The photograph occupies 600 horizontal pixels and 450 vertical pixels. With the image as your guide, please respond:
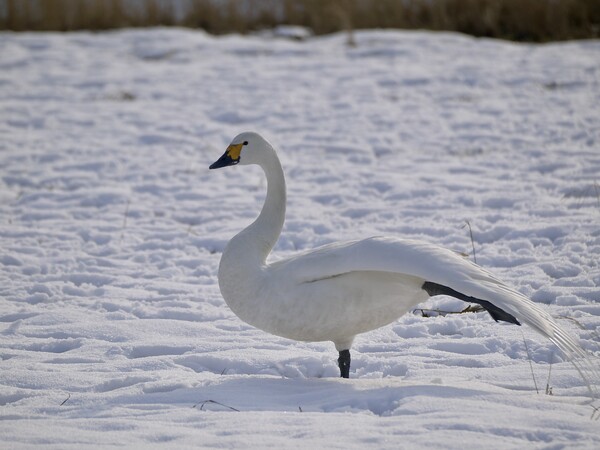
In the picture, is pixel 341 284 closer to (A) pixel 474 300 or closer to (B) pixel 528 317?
(A) pixel 474 300

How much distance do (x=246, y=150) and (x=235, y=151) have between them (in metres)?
0.07

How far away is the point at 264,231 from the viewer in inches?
185

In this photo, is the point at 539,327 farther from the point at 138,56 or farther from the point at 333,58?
the point at 138,56

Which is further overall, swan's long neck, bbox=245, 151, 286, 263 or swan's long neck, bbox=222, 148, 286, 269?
swan's long neck, bbox=245, 151, 286, 263

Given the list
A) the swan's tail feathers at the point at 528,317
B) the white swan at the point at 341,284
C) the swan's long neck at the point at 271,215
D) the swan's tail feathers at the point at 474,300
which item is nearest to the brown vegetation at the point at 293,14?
the swan's long neck at the point at 271,215

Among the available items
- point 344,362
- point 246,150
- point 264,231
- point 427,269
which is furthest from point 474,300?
point 246,150

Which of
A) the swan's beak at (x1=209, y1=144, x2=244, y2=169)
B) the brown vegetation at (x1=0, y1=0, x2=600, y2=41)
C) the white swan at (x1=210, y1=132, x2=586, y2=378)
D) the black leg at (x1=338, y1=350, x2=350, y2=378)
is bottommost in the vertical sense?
the black leg at (x1=338, y1=350, x2=350, y2=378)

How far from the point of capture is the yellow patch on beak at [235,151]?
5047 millimetres

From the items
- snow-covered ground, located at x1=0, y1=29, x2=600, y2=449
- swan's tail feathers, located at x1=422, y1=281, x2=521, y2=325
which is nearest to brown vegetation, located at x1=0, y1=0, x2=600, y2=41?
snow-covered ground, located at x1=0, y1=29, x2=600, y2=449

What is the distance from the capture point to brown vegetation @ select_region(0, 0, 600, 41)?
15.0 m

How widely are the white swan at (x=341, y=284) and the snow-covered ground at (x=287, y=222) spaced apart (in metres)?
0.28

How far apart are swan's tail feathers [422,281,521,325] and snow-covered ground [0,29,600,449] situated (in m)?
0.32

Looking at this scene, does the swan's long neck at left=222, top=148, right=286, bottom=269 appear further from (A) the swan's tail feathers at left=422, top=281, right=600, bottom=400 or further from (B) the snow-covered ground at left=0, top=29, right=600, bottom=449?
(A) the swan's tail feathers at left=422, top=281, right=600, bottom=400

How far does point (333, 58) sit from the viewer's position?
1417 centimetres
